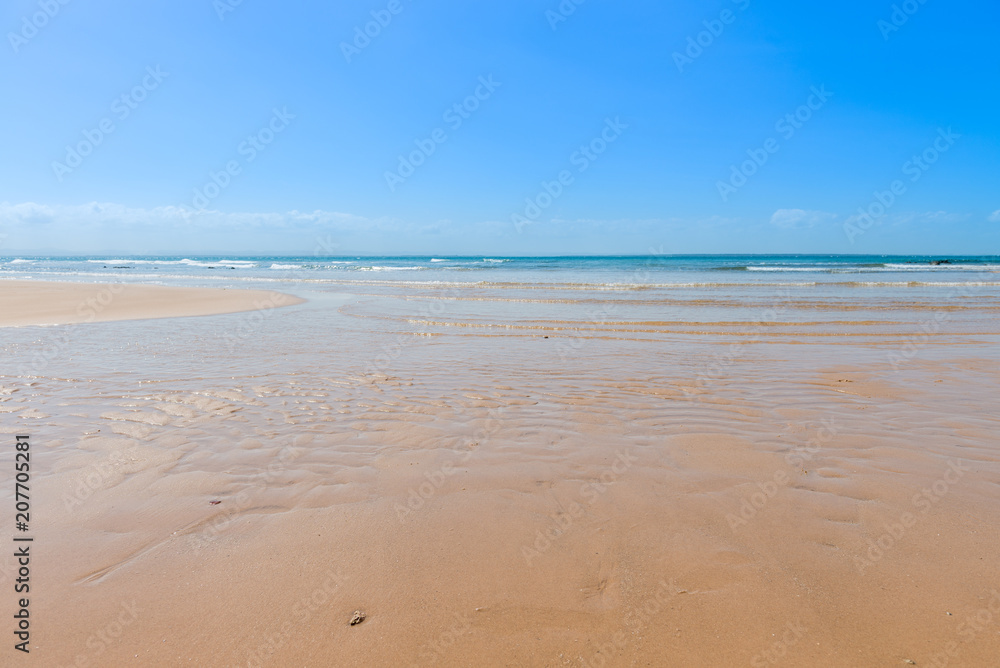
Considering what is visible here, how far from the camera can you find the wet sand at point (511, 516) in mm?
2402

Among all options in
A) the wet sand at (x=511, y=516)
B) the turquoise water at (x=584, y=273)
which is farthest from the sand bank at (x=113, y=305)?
the turquoise water at (x=584, y=273)

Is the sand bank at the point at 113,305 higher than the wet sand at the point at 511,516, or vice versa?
the sand bank at the point at 113,305

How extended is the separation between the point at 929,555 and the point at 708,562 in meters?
1.30

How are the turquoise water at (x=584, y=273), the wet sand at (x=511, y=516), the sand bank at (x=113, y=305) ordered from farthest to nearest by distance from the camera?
the turquoise water at (x=584, y=273) < the sand bank at (x=113, y=305) < the wet sand at (x=511, y=516)

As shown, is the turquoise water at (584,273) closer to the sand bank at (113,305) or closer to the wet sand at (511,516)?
the sand bank at (113,305)

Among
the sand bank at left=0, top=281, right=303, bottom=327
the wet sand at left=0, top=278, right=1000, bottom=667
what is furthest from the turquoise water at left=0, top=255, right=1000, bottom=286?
the wet sand at left=0, top=278, right=1000, bottom=667

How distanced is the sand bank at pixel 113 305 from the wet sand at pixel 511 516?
794 cm

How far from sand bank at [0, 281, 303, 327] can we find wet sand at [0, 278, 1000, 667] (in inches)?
313

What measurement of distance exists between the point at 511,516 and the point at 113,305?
62.4ft

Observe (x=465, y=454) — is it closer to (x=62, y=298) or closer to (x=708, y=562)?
(x=708, y=562)

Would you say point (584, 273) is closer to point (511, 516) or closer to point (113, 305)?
point (113, 305)

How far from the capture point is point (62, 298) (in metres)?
19.3

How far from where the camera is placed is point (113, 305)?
680 inches

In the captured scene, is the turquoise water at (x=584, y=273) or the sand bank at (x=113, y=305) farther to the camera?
the turquoise water at (x=584, y=273)
